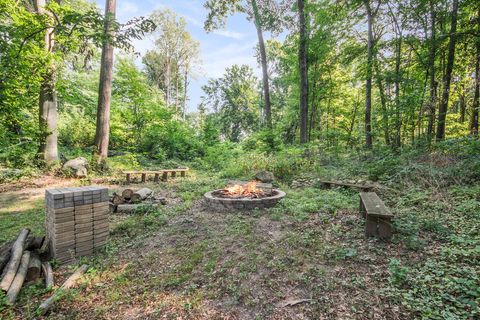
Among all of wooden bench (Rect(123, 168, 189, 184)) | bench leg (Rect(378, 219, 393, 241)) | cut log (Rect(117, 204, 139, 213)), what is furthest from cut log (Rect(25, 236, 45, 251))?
bench leg (Rect(378, 219, 393, 241))

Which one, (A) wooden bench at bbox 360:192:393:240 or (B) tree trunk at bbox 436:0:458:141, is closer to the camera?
(A) wooden bench at bbox 360:192:393:240

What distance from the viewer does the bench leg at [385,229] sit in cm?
346

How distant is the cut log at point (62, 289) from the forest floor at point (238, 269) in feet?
0.27

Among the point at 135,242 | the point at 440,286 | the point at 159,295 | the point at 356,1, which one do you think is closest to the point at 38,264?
the point at 135,242

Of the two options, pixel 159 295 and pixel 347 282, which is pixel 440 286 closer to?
pixel 347 282

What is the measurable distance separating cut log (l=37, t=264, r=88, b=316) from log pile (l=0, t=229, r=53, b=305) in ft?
0.66

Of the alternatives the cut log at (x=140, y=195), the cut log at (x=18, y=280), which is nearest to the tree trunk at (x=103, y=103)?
the cut log at (x=140, y=195)

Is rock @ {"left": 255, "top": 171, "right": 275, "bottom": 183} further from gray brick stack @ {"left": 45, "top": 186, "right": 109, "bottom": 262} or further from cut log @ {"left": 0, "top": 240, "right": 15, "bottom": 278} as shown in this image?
cut log @ {"left": 0, "top": 240, "right": 15, "bottom": 278}

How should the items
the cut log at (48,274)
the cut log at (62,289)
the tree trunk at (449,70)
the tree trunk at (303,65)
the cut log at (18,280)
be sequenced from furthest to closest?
1. the tree trunk at (303,65)
2. the tree trunk at (449,70)
3. the cut log at (48,274)
4. the cut log at (18,280)
5. the cut log at (62,289)

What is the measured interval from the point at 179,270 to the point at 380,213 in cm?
296

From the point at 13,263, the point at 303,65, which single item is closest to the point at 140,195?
the point at 13,263

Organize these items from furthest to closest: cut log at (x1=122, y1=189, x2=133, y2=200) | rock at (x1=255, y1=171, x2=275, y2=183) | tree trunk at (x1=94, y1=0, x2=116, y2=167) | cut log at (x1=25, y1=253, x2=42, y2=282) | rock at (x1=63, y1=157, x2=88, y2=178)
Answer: tree trunk at (x1=94, y1=0, x2=116, y2=167) → rock at (x1=63, y1=157, x2=88, y2=178) → rock at (x1=255, y1=171, x2=275, y2=183) → cut log at (x1=122, y1=189, x2=133, y2=200) → cut log at (x1=25, y1=253, x2=42, y2=282)

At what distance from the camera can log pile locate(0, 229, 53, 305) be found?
2.62m

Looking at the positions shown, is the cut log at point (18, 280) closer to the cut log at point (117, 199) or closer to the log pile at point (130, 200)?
the log pile at point (130, 200)
